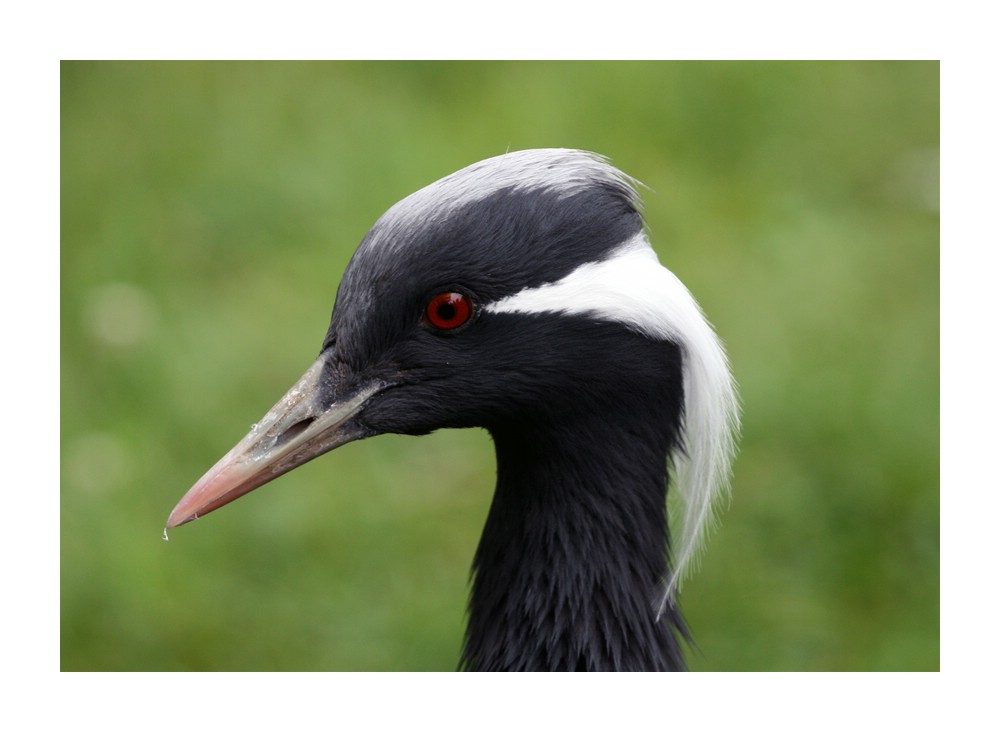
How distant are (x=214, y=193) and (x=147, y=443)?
2.02 meters

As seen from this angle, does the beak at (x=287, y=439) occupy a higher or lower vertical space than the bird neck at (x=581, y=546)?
higher

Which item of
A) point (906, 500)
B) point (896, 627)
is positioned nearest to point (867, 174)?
point (906, 500)

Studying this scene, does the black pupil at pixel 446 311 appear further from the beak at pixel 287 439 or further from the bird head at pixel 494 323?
the beak at pixel 287 439

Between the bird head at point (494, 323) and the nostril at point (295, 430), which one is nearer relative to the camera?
the bird head at point (494, 323)

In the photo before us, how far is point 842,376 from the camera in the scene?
6512 mm

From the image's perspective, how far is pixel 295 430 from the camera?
10.8 feet

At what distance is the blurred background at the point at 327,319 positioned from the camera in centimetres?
575

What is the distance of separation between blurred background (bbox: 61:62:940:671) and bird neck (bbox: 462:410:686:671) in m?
2.13

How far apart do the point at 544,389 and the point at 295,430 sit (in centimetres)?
71

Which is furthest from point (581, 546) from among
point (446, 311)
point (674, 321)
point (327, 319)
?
point (327, 319)

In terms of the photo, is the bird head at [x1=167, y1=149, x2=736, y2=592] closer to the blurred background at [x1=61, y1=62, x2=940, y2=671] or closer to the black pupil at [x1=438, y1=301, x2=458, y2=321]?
the black pupil at [x1=438, y1=301, x2=458, y2=321]

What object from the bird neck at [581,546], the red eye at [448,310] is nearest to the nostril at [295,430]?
the red eye at [448,310]

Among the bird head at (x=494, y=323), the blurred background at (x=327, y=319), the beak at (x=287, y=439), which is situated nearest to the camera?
the bird head at (x=494, y=323)

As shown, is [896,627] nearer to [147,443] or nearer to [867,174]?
[867,174]
